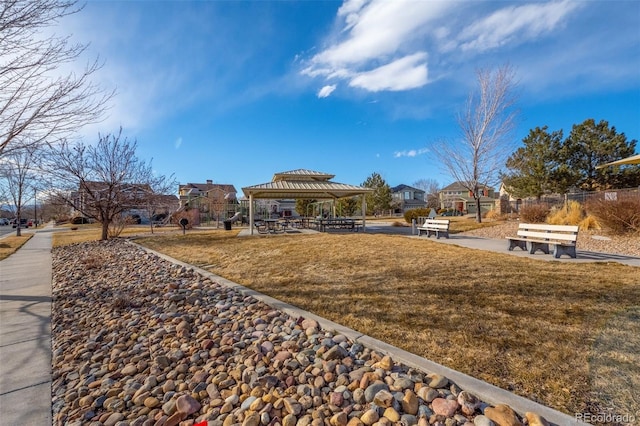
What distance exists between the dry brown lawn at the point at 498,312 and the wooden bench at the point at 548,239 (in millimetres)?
955

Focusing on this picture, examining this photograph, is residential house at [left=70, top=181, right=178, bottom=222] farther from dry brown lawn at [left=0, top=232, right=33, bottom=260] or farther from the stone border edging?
the stone border edging

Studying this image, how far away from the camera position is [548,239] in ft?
23.9

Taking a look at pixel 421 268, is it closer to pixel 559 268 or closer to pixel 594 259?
pixel 559 268

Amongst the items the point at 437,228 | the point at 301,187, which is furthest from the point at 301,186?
the point at 437,228

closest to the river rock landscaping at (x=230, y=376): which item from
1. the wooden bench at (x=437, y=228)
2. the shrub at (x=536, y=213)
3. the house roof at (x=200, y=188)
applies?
the wooden bench at (x=437, y=228)

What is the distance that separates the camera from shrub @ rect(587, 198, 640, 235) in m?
8.77

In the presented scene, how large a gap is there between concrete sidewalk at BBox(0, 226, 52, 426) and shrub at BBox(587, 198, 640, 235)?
44.2ft

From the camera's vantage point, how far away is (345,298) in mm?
4105

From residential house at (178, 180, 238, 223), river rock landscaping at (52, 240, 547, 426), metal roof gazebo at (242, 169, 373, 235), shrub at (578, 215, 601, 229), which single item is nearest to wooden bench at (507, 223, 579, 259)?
shrub at (578, 215, 601, 229)

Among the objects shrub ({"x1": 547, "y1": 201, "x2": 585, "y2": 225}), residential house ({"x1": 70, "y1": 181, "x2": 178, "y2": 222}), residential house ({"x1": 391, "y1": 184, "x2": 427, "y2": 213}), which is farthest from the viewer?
residential house ({"x1": 391, "y1": 184, "x2": 427, "y2": 213})

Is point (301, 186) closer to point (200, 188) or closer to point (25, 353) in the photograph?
point (25, 353)

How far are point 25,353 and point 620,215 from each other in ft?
46.0

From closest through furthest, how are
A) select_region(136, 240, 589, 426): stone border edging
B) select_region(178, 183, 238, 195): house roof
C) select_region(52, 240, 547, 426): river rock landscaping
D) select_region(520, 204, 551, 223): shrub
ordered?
1. select_region(136, 240, 589, 426): stone border edging
2. select_region(52, 240, 547, 426): river rock landscaping
3. select_region(520, 204, 551, 223): shrub
4. select_region(178, 183, 238, 195): house roof

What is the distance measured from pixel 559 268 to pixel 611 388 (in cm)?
425
